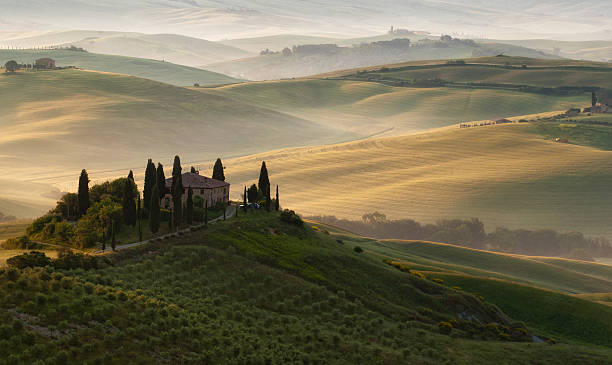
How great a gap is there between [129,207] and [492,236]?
405 ft

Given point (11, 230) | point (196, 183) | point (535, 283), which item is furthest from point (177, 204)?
point (535, 283)

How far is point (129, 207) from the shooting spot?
68125mm

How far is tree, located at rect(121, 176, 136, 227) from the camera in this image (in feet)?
221

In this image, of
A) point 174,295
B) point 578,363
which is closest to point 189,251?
point 174,295

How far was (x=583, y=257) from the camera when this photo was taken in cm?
16000

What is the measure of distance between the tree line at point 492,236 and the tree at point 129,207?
105444 millimetres

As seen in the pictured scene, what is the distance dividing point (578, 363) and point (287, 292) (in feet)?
88.7

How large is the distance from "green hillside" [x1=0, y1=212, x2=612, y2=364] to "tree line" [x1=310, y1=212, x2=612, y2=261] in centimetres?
9227

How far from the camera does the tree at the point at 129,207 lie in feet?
221

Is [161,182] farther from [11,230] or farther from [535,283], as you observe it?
[535,283]

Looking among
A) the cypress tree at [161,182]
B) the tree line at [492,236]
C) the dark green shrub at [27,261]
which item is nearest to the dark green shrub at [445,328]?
the dark green shrub at [27,261]

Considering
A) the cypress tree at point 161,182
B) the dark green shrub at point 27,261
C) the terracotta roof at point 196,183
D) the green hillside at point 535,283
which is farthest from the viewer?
the terracotta roof at point 196,183

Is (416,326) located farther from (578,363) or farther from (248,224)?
(248,224)

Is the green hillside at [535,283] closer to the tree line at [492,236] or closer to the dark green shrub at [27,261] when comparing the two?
the tree line at [492,236]
